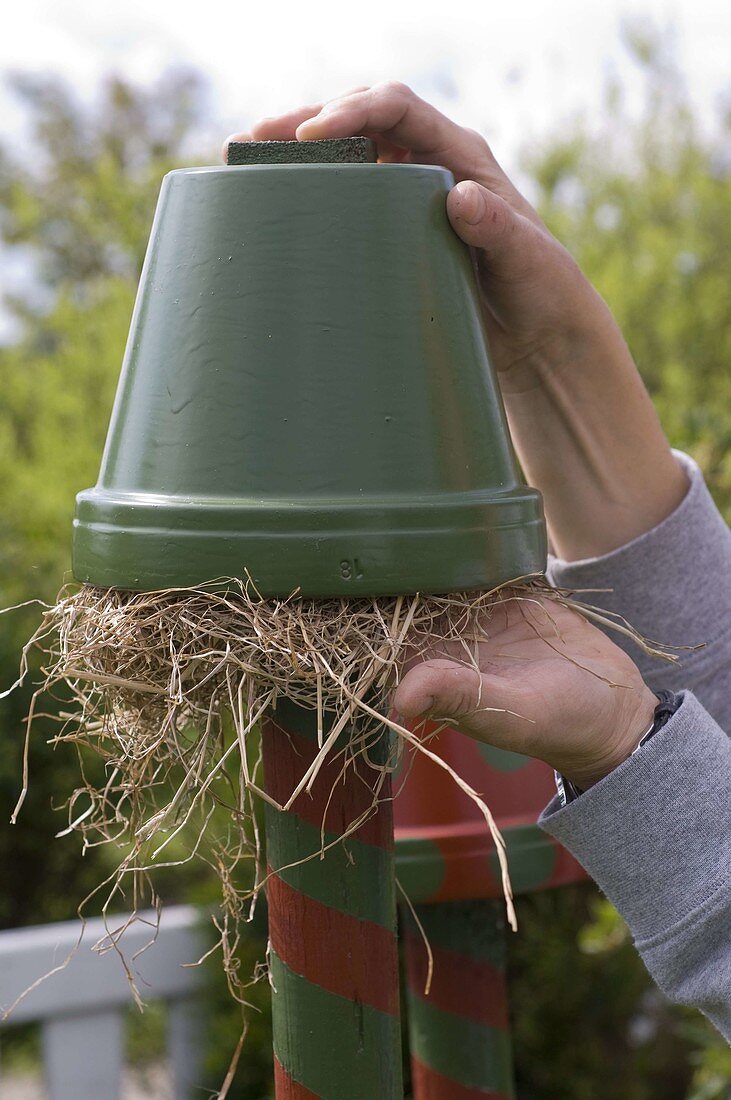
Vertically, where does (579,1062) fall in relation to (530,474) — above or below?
below

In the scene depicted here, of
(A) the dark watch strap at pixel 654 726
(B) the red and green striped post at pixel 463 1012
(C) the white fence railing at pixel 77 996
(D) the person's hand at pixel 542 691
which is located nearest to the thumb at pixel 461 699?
(D) the person's hand at pixel 542 691

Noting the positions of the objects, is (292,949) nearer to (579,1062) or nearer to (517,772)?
(517,772)

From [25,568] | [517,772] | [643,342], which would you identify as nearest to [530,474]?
[517,772]

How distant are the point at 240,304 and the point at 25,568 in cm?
322

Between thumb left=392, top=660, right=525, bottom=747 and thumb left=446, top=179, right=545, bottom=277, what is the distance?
1.59ft

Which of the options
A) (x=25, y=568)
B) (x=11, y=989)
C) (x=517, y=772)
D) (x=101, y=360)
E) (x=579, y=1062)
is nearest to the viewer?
(x=517, y=772)

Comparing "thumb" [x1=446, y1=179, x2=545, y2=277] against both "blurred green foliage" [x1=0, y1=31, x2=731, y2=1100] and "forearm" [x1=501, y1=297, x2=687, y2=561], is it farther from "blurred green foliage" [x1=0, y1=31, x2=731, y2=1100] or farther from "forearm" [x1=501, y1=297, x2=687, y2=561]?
"blurred green foliage" [x1=0, y1=31, x2=731, y2=1100]

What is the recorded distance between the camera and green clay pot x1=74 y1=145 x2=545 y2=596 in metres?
1.07

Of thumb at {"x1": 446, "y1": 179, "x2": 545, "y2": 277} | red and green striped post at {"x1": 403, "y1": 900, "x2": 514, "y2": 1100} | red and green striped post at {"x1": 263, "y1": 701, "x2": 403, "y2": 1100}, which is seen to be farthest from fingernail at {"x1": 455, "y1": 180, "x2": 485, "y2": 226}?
red and green striped post at {"x1": 403, "y1": 900, "x2": 514, "y2": 1100}

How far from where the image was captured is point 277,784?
1215 mm

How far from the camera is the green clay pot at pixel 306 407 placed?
1070mm

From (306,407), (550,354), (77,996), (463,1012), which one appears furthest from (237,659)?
(77,996)

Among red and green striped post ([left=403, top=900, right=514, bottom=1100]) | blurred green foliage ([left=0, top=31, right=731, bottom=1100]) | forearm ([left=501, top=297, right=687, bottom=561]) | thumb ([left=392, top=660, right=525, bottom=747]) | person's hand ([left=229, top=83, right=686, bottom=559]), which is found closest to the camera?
thumb ([left=392, top=660, right=525, bottom=747])

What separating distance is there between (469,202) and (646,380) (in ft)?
15.2
